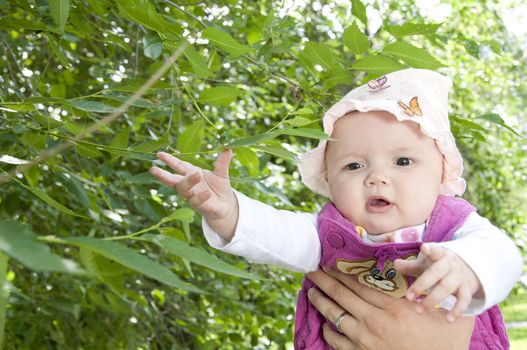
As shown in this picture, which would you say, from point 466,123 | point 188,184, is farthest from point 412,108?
point 188,184

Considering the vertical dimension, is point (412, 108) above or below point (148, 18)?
Result: below

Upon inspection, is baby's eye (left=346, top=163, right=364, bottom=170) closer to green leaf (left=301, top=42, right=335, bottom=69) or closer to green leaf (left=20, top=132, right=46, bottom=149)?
green leaf (left=301, top=42, right=335, bottom=69)

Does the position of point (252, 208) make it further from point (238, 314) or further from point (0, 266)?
point (238, 314)

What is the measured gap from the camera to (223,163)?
48.8 inches

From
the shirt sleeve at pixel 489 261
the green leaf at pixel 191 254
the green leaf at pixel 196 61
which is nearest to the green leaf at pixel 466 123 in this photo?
the shirt sleeve at pixel 489 261

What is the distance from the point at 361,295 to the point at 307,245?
0.78ft

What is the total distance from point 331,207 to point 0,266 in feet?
3.04

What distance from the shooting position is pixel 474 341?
160 cm

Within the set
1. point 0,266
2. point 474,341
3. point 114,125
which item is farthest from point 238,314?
point 0,266

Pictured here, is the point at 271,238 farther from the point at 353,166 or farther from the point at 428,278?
the point at 428,278

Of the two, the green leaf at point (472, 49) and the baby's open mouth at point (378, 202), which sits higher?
A: the green leaf at point (472, 49)

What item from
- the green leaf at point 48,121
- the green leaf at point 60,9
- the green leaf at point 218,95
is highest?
the green leaf at point 60,9

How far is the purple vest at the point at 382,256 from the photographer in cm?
144

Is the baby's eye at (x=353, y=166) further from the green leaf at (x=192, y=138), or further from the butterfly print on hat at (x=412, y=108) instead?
the green leaf at (x=192, y=138)
